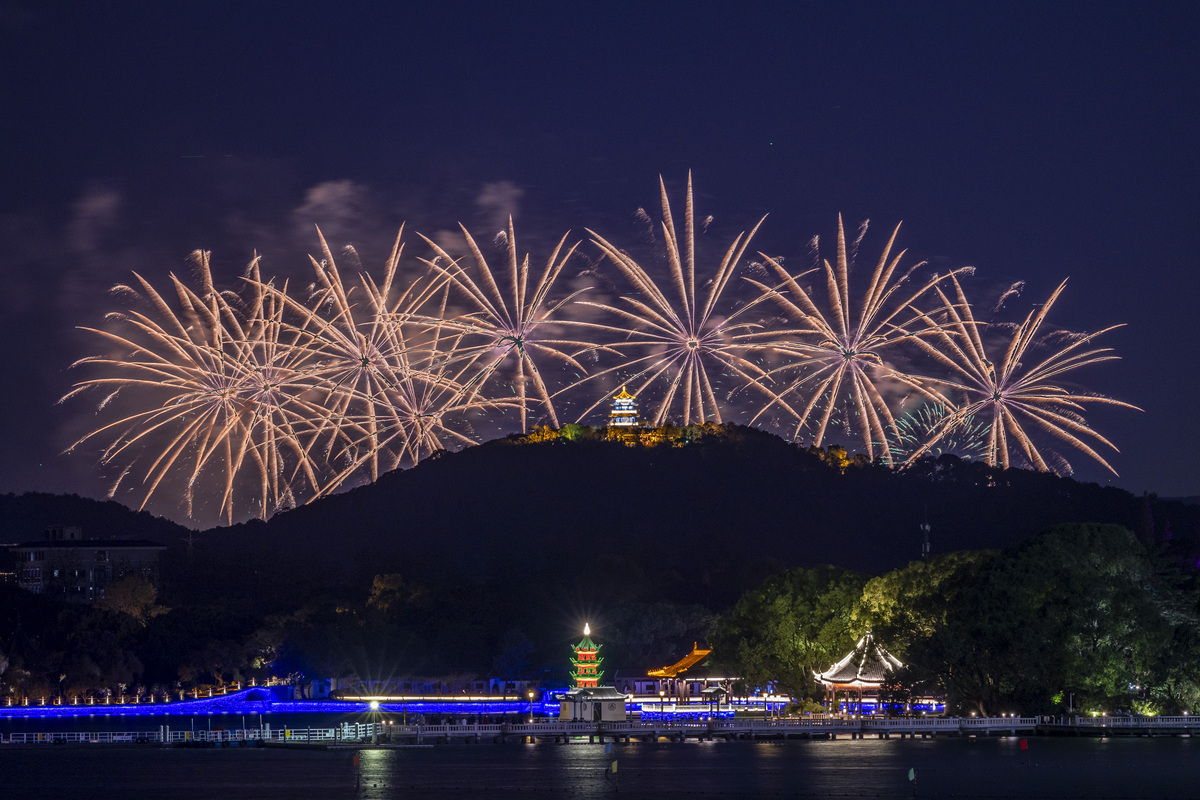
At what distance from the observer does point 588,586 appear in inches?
6176

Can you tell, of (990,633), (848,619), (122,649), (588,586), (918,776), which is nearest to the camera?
(918,776)

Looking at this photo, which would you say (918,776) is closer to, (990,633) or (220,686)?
(990,633)

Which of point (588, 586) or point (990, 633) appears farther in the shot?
point (588, 586)

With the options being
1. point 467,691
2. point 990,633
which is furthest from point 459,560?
point 990,633

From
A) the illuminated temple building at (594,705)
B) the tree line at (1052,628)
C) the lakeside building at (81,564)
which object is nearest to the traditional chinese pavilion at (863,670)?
the tree line at (1052,628)

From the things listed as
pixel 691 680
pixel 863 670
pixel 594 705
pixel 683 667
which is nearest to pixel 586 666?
pixel 594 705

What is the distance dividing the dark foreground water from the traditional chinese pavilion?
7012 mm

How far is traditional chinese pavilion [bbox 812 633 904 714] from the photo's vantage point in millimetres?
A: 90750

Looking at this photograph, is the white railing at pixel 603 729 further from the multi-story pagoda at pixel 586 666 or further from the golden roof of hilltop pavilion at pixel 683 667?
the golden roof of hilltop pavilion at pixel 683 667

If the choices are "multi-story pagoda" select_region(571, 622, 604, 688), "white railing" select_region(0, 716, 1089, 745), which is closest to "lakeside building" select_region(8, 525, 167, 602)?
"white railing" select_region(0, 716, 1089, 745)

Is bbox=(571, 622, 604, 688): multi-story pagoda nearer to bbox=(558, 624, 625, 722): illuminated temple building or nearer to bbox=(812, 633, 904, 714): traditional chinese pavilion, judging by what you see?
bbox=(558, 624, 625, 722): illuminated temple building

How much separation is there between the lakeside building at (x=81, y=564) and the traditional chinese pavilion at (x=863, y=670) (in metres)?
112

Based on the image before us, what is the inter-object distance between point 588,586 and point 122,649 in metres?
47.2

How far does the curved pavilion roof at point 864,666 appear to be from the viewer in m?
90.6
